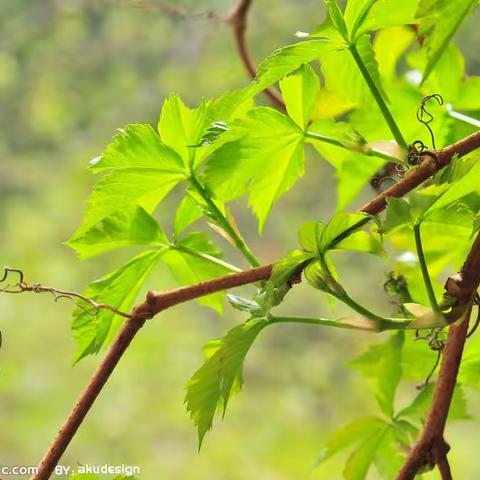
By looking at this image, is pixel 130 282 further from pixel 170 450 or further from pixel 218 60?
pixel 218 60

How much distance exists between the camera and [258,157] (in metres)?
0.30

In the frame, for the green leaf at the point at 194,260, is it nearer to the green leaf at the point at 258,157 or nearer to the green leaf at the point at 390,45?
the green leaf at the point at 258,157

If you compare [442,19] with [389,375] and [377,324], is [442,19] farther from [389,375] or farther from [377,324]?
[389,375]

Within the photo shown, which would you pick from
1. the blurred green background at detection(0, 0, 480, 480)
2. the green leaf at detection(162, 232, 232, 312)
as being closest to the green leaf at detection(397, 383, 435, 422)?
the green leaf at detection(162, 232, 232, 312)

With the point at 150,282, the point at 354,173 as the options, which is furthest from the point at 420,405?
the point at 150,282

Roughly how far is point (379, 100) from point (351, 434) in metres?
0.16

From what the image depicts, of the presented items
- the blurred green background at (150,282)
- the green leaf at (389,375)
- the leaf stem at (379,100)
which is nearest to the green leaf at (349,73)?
the leaf stem at (379,100)

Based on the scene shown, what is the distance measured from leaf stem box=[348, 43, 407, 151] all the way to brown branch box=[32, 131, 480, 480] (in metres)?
0.02

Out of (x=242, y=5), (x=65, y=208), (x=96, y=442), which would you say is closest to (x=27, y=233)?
(x=65, y=208)

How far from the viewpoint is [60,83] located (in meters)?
2.23

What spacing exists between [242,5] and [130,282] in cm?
29

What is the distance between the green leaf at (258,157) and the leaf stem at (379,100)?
0.03 metres

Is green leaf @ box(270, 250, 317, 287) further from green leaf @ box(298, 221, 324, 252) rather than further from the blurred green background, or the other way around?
the blurred green background

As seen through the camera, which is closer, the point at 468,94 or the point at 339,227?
the point at 339,227
